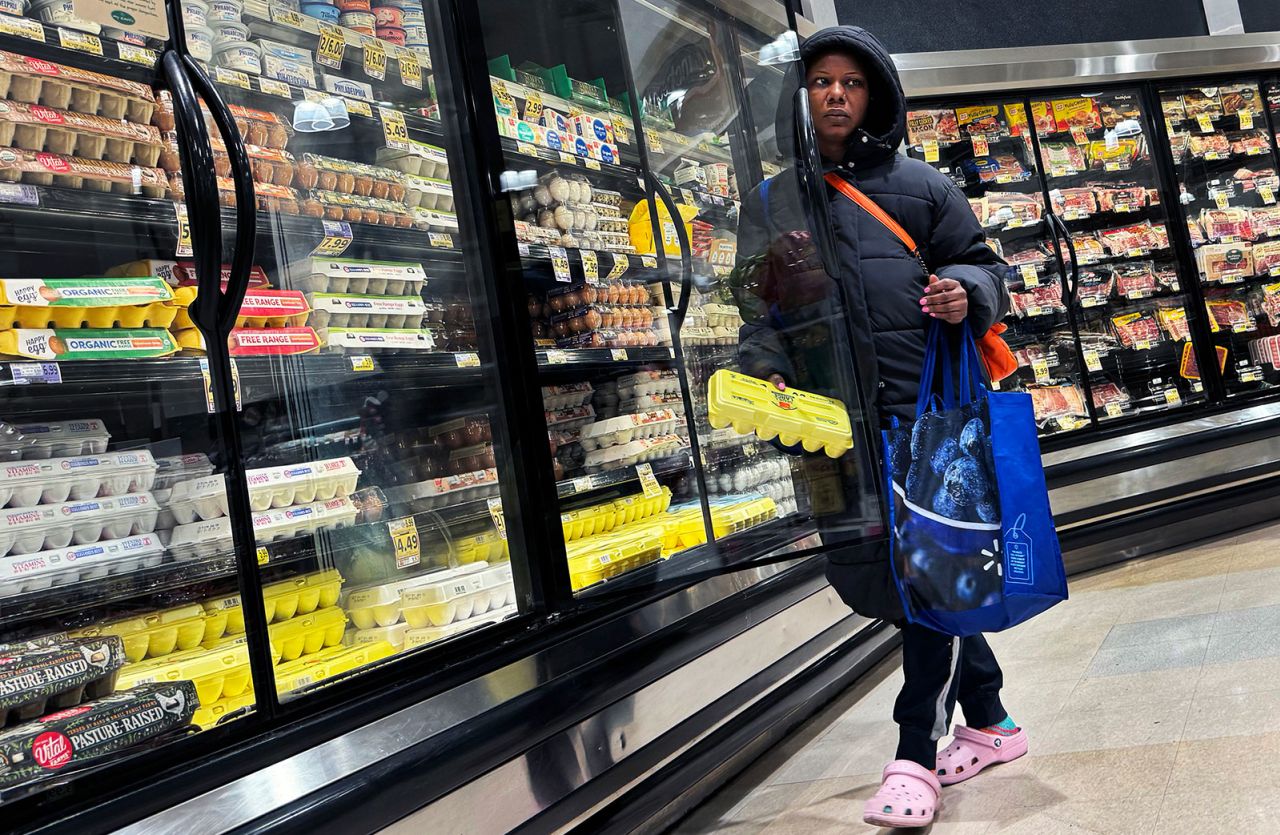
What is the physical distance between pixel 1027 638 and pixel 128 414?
3053 millimetres

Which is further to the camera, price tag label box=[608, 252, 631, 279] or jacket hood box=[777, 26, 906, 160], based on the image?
price tag label box=[608, 252, 631, 279]

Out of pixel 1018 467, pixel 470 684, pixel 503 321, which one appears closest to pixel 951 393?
pixel 1018 467

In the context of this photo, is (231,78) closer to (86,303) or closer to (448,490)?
(86,303)

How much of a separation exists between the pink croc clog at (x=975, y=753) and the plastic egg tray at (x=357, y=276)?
1794 millimetres

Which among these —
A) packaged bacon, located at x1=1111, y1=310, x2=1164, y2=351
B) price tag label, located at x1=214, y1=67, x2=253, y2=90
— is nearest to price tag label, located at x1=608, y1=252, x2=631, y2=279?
price tag label, located at x1=214, y1=67, x2=253, y2=90

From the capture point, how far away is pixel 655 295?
354 cm

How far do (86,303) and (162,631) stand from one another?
2.20 feet

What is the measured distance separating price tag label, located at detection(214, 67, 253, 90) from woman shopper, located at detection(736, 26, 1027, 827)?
1.17 meters

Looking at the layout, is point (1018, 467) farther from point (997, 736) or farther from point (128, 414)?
point (128, 414)

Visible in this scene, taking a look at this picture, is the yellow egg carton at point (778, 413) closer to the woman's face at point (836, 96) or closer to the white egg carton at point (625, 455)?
the woman's face at point (836, 96)

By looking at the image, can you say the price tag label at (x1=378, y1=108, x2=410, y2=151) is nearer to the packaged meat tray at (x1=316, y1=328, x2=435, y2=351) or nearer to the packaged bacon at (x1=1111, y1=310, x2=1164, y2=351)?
the packaged meat tray at (x1=316, y1=328, x2=435, y2=351)

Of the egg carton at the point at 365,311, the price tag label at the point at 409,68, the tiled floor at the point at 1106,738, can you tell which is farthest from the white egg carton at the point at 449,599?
the price tag label at the point at 409,68

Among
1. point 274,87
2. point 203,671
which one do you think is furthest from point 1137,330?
point 203,671

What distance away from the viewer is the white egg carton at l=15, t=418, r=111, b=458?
206 cm
